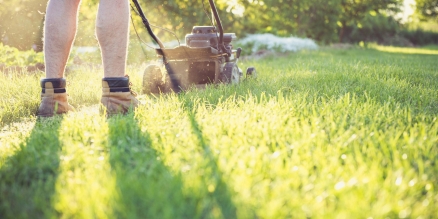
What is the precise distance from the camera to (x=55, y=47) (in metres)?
2.47

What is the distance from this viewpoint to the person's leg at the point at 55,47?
8.05 feet

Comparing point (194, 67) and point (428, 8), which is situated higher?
point (428, 8)

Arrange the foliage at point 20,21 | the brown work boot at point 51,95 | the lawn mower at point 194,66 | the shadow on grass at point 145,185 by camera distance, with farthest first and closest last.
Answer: the foliage at point 20,21 < the lawn mower at point 194,66 < the brown work boot at point 51,95 < the shadow on grass at point 145,185

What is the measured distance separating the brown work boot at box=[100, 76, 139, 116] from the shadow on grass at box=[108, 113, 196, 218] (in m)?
0.70

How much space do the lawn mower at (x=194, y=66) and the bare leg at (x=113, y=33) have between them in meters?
1.03

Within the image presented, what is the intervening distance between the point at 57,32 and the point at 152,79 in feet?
3.85

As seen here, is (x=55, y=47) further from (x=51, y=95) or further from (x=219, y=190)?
(x=219, y=190)

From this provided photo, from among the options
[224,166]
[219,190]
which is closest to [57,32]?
[224,166]

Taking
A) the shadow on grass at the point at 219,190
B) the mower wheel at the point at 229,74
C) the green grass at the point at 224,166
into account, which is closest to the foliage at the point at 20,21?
the mower wheel at the point at 229,74

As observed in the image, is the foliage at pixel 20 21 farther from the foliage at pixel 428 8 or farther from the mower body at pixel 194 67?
the foliage at pixel 428 8

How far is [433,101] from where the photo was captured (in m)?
2.66

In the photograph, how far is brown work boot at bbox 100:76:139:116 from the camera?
2412 millimetres

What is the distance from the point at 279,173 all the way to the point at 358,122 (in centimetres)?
80

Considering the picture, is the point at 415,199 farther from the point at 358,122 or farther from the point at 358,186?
the point at 358,122
